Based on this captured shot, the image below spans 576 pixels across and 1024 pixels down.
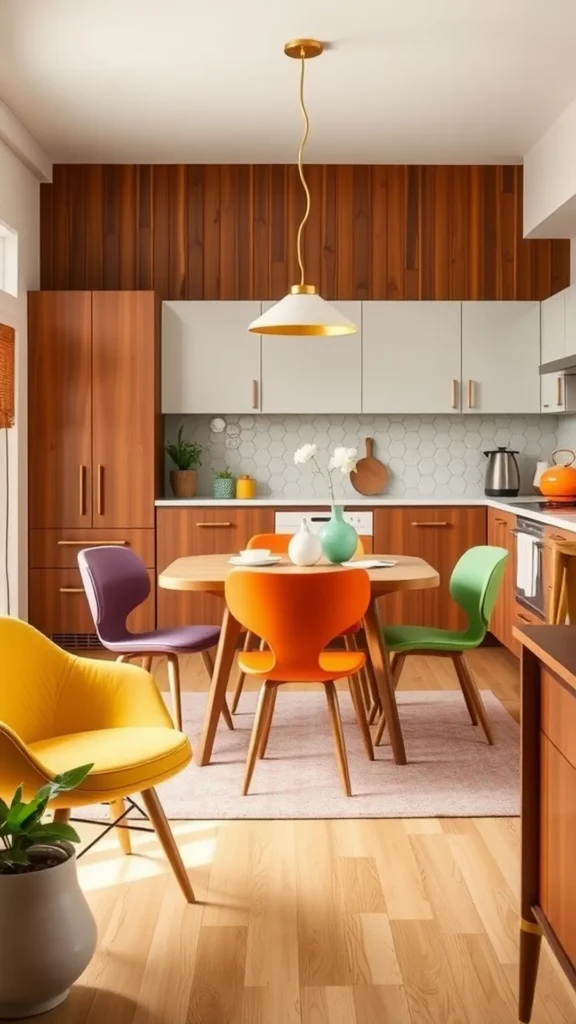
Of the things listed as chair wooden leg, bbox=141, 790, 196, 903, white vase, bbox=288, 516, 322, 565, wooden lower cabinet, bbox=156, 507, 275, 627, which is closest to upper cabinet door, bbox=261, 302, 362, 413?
wooden lower cabinet, bbox=156, 507, 275, 627

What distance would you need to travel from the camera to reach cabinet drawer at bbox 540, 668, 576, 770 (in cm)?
188

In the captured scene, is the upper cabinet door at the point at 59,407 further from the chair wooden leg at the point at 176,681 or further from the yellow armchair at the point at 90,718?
the yellow armchair at the point at 90,718

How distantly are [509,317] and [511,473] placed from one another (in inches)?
36.2

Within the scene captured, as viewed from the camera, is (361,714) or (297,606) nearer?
(297,606)

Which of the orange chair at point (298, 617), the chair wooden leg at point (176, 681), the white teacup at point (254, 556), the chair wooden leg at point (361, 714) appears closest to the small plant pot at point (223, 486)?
the white teacup at point (254, 556)

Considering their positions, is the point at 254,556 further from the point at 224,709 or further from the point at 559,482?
the point at 559,482

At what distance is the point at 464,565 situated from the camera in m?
4.53

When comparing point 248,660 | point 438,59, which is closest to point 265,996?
point 248,660

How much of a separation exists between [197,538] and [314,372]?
120 cm

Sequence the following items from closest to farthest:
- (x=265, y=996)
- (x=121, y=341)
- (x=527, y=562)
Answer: (x=265, y=996) → (x=527, y=562) → (x=121, y=341)

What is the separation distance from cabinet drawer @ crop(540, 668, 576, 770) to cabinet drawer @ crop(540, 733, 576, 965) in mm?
22

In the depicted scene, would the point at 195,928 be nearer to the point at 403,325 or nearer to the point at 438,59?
the point at 438,59

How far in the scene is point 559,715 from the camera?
1980 mm

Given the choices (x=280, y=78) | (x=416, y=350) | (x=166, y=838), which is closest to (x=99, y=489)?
(x=416, y=350)
